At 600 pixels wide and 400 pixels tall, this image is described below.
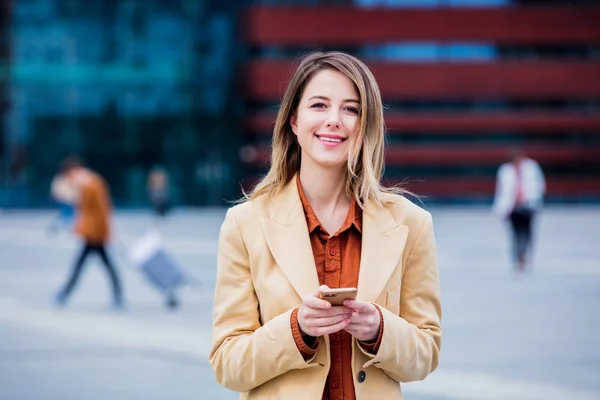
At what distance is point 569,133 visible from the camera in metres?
56.6

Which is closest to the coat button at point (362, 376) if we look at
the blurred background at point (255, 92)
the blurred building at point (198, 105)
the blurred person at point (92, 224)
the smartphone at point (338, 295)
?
the smartphone at point (338, 295)

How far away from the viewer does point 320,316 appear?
2.44m

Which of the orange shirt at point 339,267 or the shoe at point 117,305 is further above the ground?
the orange shirt at point 339,267

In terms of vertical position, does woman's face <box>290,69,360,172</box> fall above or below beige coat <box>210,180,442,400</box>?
above

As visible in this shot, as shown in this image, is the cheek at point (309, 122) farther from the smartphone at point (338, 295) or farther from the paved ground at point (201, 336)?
the paved ground at point (201, 336)

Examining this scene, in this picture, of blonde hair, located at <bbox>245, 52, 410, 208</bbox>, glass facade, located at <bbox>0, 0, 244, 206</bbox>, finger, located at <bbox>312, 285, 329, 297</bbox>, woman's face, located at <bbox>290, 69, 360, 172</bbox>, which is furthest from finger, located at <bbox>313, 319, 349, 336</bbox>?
glass facade, located at <bbox>0, 0, 244, 206</bbox>

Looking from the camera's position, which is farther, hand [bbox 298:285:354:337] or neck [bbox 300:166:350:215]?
neck [bbox 300:166:350:215]

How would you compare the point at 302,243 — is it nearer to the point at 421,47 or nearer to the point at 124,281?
the point at 124,281

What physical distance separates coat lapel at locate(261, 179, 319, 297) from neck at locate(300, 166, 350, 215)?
54 mm

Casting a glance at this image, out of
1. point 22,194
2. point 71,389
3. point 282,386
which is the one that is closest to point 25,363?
point 71,389

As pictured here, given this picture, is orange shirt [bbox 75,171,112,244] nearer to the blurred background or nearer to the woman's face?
the woman's face

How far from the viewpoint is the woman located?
8.57ft

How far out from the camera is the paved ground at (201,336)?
746 centimetres

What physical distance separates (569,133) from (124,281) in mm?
45110
